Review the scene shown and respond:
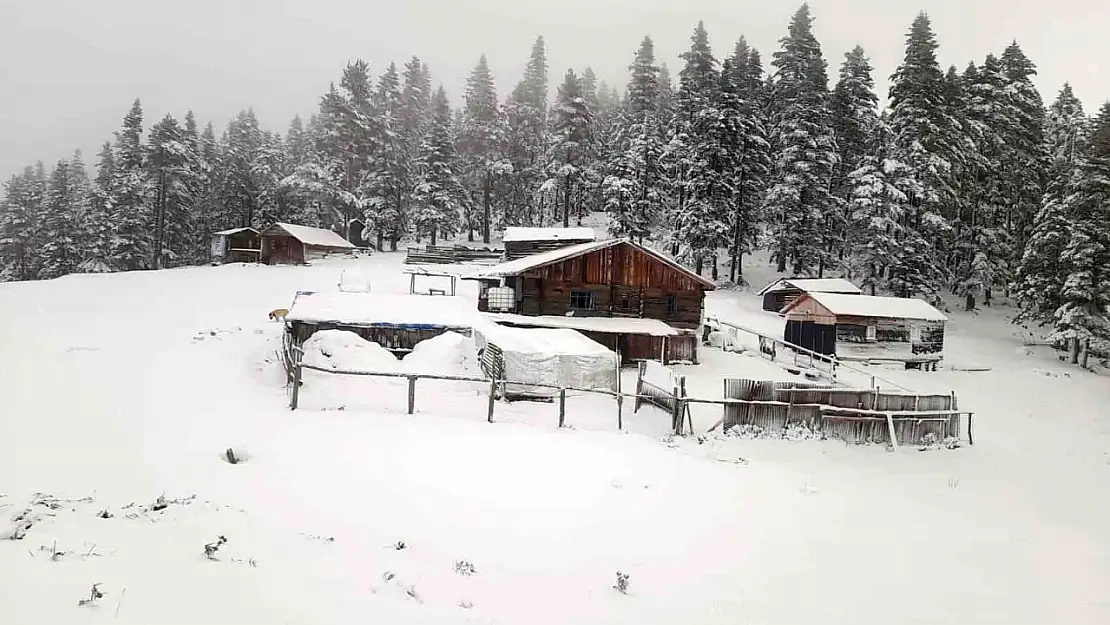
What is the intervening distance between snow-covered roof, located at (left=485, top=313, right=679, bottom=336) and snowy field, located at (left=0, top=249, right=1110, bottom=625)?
364 inches

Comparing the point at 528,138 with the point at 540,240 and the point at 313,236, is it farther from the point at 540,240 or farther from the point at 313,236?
the point at 540,240

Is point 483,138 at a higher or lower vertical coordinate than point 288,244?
higher

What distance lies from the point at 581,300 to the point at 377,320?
36.0ft

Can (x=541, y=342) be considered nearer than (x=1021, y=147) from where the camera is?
Yes

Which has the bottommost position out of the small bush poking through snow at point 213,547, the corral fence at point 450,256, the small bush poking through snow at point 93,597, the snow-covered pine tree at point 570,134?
the small bush poking through snow at point 213,547

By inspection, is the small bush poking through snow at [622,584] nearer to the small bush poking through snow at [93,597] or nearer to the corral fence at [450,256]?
the small bush poking through snow at [93,597]

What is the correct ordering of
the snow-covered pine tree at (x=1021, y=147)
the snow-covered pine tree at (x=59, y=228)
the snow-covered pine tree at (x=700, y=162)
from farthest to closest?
the snow-covered pine tree at (x=59, y=228) < the snow-covered pine tree at (x=1021, y=147) < the snow-covered pine tree at (x=700, y=162)

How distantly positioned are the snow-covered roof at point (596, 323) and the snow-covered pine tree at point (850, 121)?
26.2m

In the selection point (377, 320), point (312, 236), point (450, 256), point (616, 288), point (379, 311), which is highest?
point (312, 236)

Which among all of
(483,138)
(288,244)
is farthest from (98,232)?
(483,138)

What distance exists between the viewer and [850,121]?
49.1 metres

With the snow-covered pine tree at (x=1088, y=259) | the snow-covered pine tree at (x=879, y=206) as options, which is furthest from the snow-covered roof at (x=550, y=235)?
the snow-covered pine tree at (x=1088, y=259)

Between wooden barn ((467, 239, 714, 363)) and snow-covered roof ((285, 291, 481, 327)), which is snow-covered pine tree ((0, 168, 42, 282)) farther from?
wooden barn ((467, 239, 714, 363))

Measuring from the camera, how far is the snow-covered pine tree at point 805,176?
4512cm
